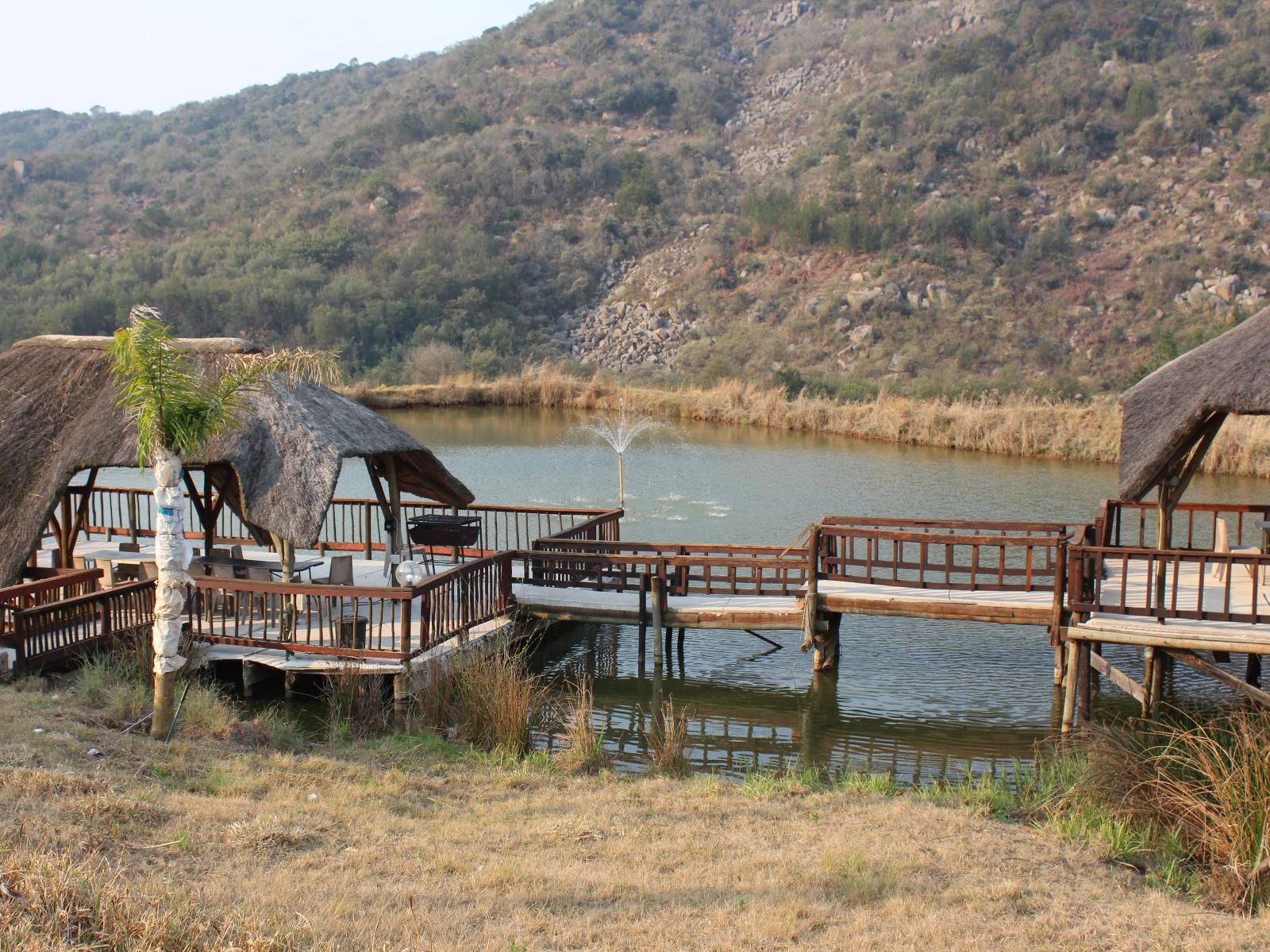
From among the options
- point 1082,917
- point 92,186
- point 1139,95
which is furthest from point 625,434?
point 92,186

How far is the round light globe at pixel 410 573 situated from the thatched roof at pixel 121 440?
99 centimetres

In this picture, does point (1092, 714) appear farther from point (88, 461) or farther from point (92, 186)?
point (92, 186)

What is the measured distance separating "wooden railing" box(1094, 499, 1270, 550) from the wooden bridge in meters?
0.06

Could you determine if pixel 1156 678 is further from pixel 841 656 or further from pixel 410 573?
pixel 410 573

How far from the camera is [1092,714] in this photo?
1106cm

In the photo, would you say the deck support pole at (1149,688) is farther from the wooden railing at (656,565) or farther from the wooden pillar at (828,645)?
the wooden railing at (656,565)

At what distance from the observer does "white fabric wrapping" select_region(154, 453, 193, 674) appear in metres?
8.31

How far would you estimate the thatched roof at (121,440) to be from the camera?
36.8 ft

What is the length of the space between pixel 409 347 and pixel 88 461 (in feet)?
116

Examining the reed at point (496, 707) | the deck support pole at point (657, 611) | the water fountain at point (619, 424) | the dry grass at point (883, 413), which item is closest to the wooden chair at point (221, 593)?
the reed at point (496, 707)

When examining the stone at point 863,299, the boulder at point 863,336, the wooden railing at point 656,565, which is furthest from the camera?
the stone at point 863,299

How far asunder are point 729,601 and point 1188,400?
481 centimetres

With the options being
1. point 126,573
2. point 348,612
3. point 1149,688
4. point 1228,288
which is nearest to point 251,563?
point 348,612

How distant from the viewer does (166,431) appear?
8.32m
